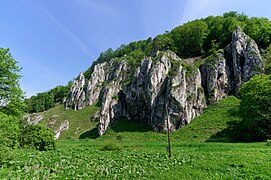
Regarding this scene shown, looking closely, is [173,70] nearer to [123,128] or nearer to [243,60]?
[243,60]

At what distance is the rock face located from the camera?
64.0 metres

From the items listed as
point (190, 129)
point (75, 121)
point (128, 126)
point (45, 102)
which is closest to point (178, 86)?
point (190, 129)

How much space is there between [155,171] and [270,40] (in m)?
89.8

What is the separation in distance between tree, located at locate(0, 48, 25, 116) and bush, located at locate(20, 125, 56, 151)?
23.8 feet

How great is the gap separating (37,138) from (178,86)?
145 ft

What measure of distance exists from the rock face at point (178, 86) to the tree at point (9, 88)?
41.7 m

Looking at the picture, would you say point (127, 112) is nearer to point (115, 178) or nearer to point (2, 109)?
point (2, 109)

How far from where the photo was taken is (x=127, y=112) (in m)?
79.6

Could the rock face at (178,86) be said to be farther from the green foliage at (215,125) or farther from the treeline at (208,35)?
the treeline at (208,35)

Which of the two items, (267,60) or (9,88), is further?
(267,60)

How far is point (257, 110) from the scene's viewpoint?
45094mm

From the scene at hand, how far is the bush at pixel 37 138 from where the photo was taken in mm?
35366

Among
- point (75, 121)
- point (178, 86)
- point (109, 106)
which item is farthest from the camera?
point (75, 121)

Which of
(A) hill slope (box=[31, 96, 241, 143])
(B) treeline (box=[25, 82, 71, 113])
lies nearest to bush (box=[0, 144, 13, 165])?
(A) hill slope (box=[31, 96, 241, 143])
